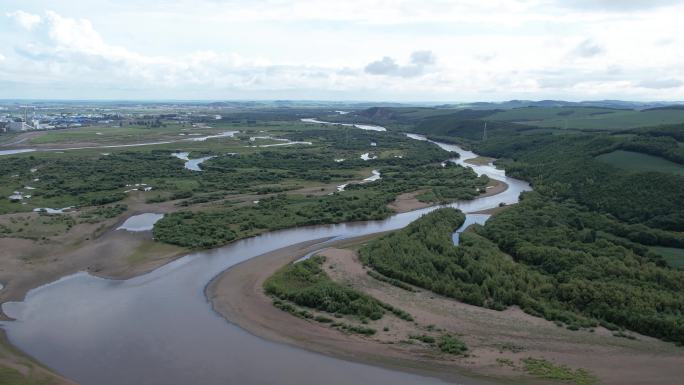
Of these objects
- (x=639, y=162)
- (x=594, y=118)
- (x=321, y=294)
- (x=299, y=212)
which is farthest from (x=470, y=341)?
(x=594, y=118)

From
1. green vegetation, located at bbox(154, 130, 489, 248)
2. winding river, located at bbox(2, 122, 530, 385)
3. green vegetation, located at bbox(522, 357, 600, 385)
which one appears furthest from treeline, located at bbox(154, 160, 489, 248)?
green vegetation, located at bbox(522, 357, 600, 385)

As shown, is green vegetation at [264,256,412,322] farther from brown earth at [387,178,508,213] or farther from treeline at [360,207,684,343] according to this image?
brown earth at [387,178,508,213]

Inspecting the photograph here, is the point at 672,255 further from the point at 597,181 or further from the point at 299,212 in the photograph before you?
the point at 299,212

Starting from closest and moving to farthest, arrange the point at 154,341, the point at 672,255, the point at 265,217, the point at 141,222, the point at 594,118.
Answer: the point at 154,341
the point at 672,255
the point at 141,222
the point at 265,217
the point at 594,118

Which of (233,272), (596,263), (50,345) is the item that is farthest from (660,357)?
(50,345)

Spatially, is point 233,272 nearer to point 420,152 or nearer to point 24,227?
point 24,227
